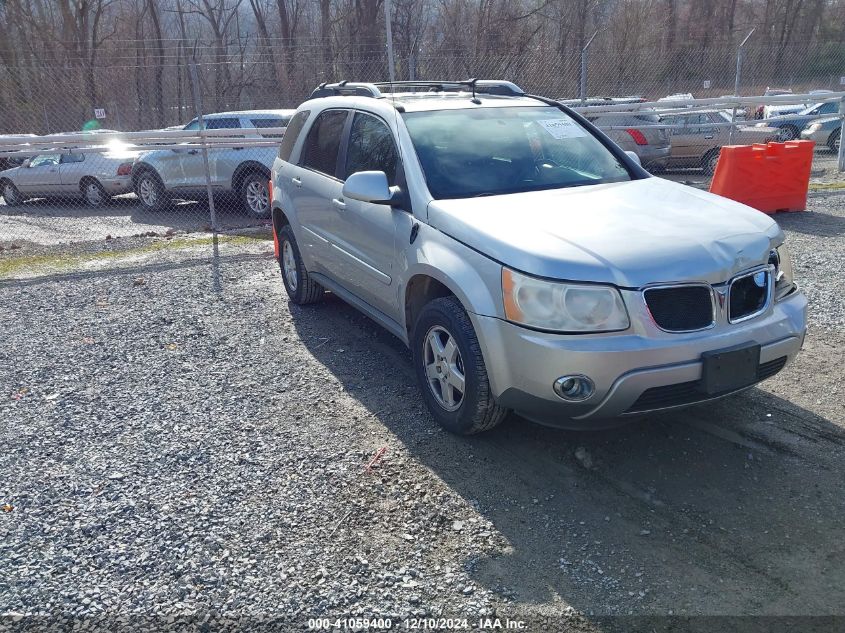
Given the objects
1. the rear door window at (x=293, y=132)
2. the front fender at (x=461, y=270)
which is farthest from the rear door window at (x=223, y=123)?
the front fender at (x=461, y=270)

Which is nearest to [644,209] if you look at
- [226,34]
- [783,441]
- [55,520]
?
[783,441]

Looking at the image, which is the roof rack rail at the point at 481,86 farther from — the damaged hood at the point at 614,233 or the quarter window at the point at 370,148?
the damaged hood at the point at 614,233

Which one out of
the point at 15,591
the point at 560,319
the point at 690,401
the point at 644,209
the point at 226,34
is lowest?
the point at 15,591

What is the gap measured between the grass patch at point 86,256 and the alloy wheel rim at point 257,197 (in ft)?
4.64

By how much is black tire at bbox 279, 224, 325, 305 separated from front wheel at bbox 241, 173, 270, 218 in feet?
17.5

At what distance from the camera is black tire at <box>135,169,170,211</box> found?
44.8 ft

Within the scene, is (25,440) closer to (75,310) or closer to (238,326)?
(238,326)

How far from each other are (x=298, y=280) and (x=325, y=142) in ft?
4.64

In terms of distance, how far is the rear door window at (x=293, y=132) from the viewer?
6.62 m

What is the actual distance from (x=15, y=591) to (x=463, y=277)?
251 cm

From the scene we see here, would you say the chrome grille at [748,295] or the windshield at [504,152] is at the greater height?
the windshield at [504,152]

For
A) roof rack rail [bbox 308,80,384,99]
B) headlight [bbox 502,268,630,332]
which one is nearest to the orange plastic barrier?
roof rack rail [bbox 308,80,384,99]

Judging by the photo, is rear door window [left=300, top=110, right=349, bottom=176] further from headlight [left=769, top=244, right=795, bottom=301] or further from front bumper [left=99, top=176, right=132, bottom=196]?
front bumper [left=99, top=176, right=132, bottom=196]

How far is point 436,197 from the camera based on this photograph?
4.53 metres
